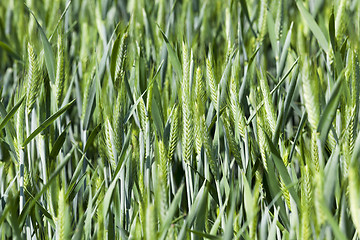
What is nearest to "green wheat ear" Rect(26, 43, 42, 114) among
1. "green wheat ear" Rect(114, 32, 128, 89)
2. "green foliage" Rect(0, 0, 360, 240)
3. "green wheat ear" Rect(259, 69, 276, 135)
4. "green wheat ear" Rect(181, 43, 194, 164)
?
"green foliage" Rect(0, 0, 360, 240)

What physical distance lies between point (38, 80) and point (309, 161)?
1.39ft

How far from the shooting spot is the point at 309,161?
0.62 meters

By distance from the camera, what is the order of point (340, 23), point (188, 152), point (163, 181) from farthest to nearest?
point (340, 23), point (188, 152), point (163, 181)

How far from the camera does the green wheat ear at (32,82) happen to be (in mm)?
722

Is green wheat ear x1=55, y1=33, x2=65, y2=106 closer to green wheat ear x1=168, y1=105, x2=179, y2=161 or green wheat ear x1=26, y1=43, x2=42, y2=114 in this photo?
green wheat ear x1=26, y1=43, x2=42, y2=114

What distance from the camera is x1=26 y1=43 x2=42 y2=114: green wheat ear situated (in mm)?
722

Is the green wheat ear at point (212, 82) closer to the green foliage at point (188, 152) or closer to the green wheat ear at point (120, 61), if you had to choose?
the green foliage at point (188, 152)

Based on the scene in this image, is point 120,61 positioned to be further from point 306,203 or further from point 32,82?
point 306,203

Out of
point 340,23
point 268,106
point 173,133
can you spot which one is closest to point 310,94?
point 268,106

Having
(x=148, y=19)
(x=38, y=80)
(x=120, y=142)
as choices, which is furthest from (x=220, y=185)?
(x=148, y=19)

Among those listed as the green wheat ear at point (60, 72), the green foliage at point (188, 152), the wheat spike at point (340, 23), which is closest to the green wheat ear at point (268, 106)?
the green foliage at point (188, 152)

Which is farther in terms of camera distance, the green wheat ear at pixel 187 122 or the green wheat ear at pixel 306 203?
the green wheat ear at pixel 187 122

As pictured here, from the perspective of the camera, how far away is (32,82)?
28.6 inches

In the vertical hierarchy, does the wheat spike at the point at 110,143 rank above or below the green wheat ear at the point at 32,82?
below
